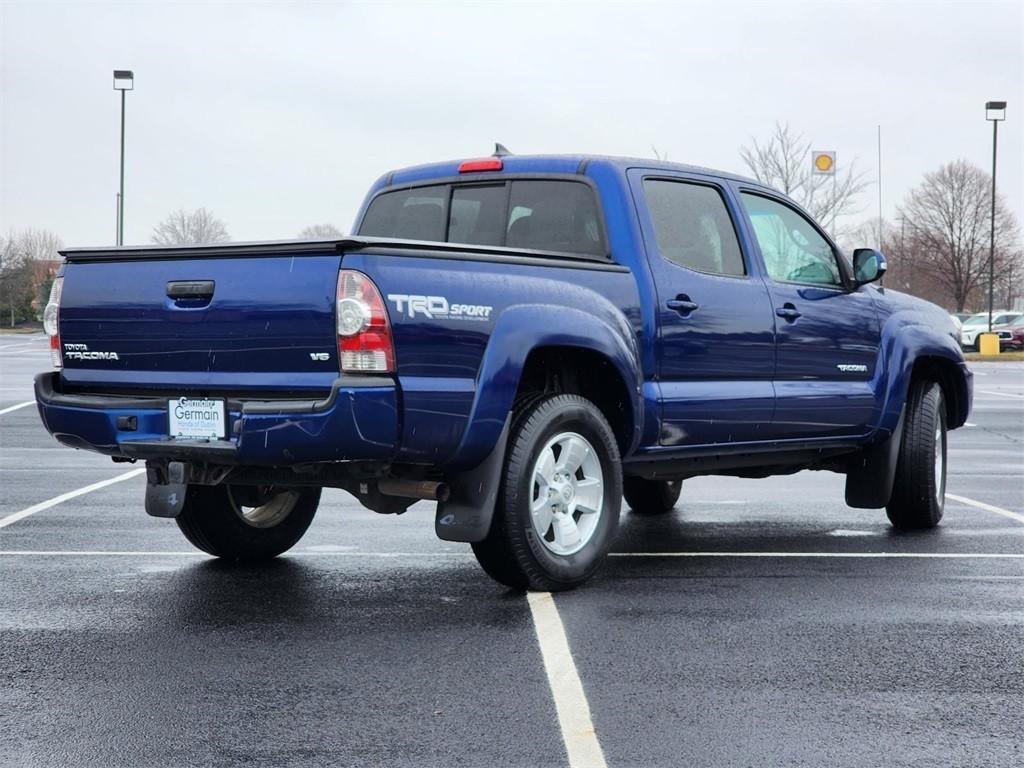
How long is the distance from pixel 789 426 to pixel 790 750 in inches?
149

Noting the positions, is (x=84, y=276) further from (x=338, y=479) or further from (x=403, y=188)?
(x=403, y=188)

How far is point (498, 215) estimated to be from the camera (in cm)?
735

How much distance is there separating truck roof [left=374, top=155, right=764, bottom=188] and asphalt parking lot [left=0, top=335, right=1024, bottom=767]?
201cm

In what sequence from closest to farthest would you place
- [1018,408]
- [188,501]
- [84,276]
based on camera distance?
1. [84,276]
2. [188,501]
3. [1018,408]

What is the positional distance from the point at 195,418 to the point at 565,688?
1.97 meters

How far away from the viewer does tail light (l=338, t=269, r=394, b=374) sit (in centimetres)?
542

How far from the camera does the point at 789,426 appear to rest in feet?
25.4

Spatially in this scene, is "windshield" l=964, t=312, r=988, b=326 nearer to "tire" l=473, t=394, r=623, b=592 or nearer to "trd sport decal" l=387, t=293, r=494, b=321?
"tire" l=473, t=394, r=623, b=592

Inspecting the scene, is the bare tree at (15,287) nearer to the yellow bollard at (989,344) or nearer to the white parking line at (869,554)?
the yellow bollard at (989,344)

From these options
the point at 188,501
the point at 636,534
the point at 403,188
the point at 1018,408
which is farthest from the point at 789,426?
the point at 1018,408

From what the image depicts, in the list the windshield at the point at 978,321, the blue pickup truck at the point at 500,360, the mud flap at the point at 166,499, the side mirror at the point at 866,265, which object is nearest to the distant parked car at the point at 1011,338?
the windshield at the point at 978,321

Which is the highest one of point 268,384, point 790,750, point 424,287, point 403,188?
point 403,188

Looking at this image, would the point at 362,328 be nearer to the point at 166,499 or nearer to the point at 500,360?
the point at 500,360

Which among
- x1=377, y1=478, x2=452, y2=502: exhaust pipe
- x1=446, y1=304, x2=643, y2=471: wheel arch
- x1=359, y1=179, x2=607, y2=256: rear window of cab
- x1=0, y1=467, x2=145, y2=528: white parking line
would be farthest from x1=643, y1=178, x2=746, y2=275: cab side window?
x1=0, y1=467, x2=145, y2=528: white parking line
